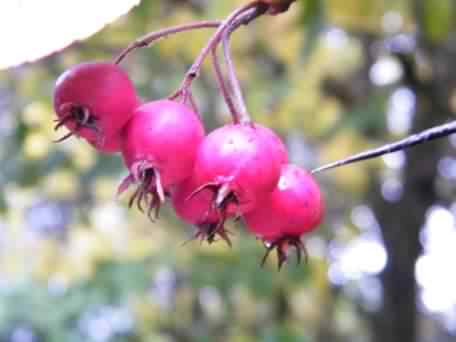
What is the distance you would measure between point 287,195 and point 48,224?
371 cm

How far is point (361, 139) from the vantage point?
6.57 ft

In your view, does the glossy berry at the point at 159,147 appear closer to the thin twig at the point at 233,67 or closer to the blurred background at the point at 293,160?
the thin twig at the point at 233,67

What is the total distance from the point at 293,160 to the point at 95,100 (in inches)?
63.0

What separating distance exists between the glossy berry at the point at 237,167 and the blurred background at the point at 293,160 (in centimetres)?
66

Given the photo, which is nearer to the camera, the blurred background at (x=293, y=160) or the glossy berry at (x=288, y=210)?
the glossy berry at (x=288, y=210)

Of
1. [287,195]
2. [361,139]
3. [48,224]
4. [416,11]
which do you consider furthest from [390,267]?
[48,224]

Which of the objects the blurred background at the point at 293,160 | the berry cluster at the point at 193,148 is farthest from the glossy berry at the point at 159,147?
the blurred background at the point at 293,160

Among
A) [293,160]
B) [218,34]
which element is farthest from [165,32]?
[293,160]

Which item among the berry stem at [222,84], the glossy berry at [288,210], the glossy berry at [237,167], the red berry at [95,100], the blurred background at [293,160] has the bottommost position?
the blurred background at [293,160]

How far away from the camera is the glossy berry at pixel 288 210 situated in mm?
571

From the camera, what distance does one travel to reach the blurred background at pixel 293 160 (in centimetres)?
159

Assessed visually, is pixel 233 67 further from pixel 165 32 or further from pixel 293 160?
pixel 293 160

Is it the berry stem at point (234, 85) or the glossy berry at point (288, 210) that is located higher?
the berry stem at point (234, 85)

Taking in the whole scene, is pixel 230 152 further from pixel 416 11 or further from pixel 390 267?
pixel 390 267
